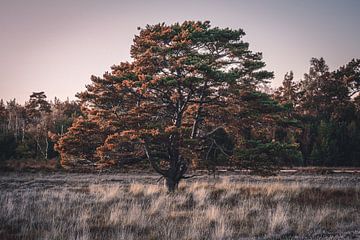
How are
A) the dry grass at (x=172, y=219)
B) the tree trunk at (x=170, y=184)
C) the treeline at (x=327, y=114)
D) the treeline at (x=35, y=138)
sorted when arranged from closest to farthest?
1. the dry grass at (x=172, y=219)
2. the tree trunk at (x=170, y=184)
3. the treeline at (x=327, y=114)
4. the treeline at (x=35, y=138)

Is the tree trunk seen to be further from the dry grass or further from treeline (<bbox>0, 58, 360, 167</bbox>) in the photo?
treeline (<bbox>0, 58, 360, 167</bbox>)

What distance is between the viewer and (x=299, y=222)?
8.86 metres

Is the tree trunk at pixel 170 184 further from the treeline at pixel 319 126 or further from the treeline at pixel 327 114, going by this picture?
the treeline at pixel 327 114

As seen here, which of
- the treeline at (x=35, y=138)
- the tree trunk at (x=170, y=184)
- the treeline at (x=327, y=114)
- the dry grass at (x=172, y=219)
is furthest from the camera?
the treeline at (x=35, y=138)

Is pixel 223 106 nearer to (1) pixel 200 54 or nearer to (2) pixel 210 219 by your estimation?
(1) pixel 200 54

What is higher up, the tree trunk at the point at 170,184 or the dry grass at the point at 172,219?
the tree trunk at the point at 170,184

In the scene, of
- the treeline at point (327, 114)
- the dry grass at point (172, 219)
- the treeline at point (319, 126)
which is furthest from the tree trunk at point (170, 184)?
the treeline at point (327, 114)

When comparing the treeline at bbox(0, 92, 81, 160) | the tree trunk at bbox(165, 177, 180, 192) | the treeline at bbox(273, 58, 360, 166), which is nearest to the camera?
the tree trunk at bbox(165, 177, 180, 192)

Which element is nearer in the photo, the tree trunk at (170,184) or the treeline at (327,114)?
the tree trunk at (170,184)

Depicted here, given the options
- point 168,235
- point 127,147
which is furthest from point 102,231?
point 127,147

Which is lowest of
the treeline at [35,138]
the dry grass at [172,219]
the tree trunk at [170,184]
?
the dry grass at [172,219]

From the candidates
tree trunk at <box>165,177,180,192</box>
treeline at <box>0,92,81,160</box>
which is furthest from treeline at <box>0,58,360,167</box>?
tree trunk at <box>165,177,180,192</box>

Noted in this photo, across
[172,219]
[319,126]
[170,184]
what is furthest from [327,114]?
[172,219]

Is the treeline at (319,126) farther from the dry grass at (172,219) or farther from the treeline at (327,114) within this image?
the dry grass at (172,219)
